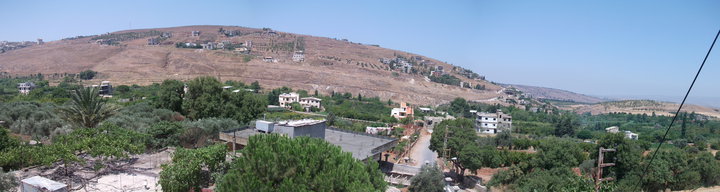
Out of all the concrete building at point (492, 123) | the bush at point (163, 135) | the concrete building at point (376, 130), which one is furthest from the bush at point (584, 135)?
the bush at point (163, 135)

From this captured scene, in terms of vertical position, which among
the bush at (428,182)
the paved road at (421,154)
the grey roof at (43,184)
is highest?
the grey roof at (43,184)

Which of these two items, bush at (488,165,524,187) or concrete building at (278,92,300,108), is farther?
concrete building at (278,92,300,108)

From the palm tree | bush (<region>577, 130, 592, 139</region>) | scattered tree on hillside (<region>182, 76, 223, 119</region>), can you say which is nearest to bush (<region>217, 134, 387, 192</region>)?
the palm tree

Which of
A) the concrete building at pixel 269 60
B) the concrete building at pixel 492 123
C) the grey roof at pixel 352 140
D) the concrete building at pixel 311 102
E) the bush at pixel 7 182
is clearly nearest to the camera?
the bush at pixel 7 182

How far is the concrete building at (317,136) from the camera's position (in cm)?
1748

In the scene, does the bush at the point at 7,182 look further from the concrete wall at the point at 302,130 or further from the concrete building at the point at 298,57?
the concrete building at the point at 298,57

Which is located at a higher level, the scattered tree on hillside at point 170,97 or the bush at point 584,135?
the scattered tree on hillside at point 170,97

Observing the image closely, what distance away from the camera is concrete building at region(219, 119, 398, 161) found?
57.4ft

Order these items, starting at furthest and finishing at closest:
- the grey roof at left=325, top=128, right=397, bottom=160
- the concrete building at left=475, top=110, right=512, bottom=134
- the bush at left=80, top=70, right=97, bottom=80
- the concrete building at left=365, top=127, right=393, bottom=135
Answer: the bush at left=80, top=70, right=97, bottom=80, the concrete building at left=475, top=110, right=512, bottom=134, the concrete building at left=365, top=127, right=393, bottom=135, the grey roof at left=325, top=128, right=397, bottom=160

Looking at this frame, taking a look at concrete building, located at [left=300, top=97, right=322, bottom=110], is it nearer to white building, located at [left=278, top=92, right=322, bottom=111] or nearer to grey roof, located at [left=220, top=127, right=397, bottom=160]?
white building, located at [left=278, top=92, right=322, bottom=111]

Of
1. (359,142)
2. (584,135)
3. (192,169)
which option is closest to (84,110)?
(192,169)

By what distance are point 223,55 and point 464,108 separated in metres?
56.8

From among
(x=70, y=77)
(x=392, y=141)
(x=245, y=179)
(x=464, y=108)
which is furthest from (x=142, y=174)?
(x=70, y=77)

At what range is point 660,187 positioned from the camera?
797 inches
